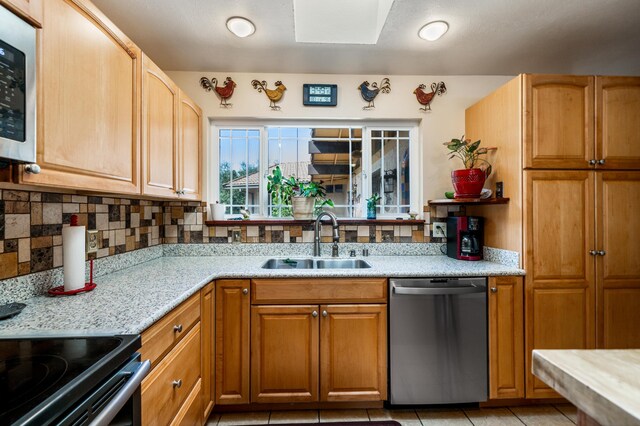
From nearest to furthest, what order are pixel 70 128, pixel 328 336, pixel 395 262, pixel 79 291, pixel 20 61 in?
pixel 20 61, pixel 70 128, pixel 79 291, pixel 328 336, pixel 395 262

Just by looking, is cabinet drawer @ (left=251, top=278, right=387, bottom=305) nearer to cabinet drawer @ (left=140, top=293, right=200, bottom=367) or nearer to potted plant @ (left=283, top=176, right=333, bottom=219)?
cabinet drawer @ (left=140, top=293, right=200, bottom=367)

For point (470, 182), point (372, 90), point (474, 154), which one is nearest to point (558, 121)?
point (474, 154)

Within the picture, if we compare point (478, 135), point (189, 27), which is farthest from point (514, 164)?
point (189, 27)

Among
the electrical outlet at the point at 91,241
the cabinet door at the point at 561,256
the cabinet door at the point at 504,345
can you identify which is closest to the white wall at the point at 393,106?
the cabinet door at the point at 561,256

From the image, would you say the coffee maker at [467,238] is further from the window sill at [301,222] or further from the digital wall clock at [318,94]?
the digital wall clock at [318,94]

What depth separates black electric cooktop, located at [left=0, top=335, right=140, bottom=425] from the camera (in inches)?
22.9

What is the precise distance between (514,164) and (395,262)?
3.37 feet

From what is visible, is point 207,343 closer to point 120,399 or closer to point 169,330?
point 169,330

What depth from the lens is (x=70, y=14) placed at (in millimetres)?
1052

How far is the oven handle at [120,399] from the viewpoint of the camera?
686 millimetres

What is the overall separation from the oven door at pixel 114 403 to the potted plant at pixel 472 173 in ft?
6.86

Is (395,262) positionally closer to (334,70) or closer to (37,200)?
(334,70)

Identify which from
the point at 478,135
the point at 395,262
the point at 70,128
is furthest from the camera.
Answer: the point at 478,135

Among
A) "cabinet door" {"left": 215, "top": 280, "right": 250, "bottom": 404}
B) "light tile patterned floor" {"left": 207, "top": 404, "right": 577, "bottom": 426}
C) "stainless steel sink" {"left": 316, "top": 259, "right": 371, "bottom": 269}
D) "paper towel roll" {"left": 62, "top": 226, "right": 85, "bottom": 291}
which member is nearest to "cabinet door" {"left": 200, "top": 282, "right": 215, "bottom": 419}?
"cabinet door" {"left": 215, "top": 280, "right": 250, "bottom": 404}
